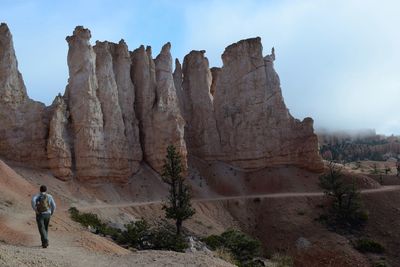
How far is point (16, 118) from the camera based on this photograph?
3553 cm

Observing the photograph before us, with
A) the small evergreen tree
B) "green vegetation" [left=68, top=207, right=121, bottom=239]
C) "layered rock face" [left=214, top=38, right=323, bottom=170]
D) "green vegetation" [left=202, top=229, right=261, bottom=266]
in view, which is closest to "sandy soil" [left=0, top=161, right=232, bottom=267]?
"green vegetation" [left=68, top=207, right=121, bottom=239]

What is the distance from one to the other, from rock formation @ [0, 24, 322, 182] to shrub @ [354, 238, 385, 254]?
47.3 feet

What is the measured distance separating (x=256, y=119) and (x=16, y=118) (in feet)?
84.3

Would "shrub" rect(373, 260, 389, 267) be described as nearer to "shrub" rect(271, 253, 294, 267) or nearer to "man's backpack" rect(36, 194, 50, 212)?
"shrub" rect(271, 253, 294, 267)

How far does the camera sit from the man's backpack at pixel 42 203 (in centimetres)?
1314

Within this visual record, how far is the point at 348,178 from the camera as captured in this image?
4944 centimetres

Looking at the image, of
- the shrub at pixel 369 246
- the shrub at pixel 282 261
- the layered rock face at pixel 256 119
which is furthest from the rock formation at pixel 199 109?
the shrub at pixel 282 261

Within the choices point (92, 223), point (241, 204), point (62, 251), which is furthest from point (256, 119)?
point (62, 251)

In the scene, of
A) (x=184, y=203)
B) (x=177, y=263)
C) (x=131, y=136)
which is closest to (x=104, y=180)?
(x=131, y=136)

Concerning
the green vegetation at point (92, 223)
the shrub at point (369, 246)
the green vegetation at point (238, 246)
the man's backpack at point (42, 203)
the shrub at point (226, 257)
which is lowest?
the shrub at point (369, 246)

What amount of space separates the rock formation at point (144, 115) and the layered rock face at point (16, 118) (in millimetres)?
71

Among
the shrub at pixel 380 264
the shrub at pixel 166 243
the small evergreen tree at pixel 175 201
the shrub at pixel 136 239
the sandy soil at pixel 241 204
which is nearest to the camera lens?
the shrub at pixel 166 243

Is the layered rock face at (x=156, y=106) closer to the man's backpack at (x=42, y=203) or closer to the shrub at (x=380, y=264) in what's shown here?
the shrub at (x=380, y=264)

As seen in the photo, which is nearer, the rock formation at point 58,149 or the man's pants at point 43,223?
the man's pants at point 43,223
